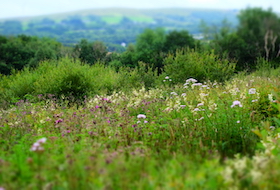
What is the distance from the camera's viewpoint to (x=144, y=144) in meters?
4.03

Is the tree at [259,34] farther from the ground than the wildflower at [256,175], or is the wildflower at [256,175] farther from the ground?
the wildflower at [256,175]

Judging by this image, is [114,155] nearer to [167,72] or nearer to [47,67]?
[167,72]

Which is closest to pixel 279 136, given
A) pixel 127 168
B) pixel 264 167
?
pixel 264 167

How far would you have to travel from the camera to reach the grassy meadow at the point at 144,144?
2.33 meters

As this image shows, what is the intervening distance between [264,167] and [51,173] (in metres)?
1.88

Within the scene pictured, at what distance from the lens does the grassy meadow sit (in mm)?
2334

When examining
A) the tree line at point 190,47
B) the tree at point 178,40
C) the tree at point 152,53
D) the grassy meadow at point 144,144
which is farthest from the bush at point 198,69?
the tree at point 178,40

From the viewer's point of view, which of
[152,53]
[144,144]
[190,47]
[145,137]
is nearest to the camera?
[144,144]

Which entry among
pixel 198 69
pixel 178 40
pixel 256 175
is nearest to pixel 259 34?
pixel 178 40

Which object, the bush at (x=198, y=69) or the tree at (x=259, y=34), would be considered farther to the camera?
the tree at (x=259, y=34)

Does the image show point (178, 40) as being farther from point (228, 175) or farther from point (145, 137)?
point (228, 175)

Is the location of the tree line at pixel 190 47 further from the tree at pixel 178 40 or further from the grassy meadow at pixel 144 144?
the grassy meadow at pixel 144 144

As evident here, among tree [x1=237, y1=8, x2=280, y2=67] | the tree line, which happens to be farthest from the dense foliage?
tree [x1=237, y1=8, x2=280, y2=67]

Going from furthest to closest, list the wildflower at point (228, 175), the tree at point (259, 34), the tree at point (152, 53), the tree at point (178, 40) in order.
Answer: the tree at point (178, 40) → the tree at point (259, 34) → the tree at point (152, 53) → the wildflower at point (228, 175)
